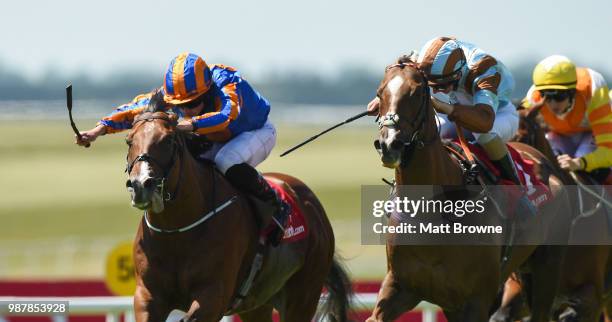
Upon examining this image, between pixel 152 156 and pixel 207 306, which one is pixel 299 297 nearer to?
pixel 207 306

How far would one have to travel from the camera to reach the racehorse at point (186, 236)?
634 centimetres

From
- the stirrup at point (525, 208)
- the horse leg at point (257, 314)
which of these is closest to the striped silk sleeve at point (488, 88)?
the stirrup at point (525, 208)

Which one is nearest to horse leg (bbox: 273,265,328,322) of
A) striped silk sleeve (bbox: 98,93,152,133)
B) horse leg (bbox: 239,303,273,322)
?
horse leg (bbox: 239,303,273,322)

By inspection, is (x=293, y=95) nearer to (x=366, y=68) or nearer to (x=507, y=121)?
(x=366, y=68)

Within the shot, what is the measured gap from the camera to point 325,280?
333 inches

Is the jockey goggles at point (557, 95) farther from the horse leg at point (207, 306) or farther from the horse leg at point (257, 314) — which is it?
the horse leg at point (207, 306)

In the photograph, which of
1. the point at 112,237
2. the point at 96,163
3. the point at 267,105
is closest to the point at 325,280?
the point at 267,105

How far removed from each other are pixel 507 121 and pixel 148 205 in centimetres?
275

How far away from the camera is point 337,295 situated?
852 cm

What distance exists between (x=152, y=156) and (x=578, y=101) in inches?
159

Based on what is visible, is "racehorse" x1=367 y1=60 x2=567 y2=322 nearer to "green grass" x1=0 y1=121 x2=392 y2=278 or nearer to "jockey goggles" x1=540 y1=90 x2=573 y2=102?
"jockey goggles" x1=540 y1=90 x2=573 y2=102

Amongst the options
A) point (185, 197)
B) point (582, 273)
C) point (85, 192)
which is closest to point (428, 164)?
point (185, 197)

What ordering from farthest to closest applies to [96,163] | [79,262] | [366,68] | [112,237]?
[366,68], [96,163], [112,237], [79,262]

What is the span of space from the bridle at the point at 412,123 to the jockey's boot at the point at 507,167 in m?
0.95
